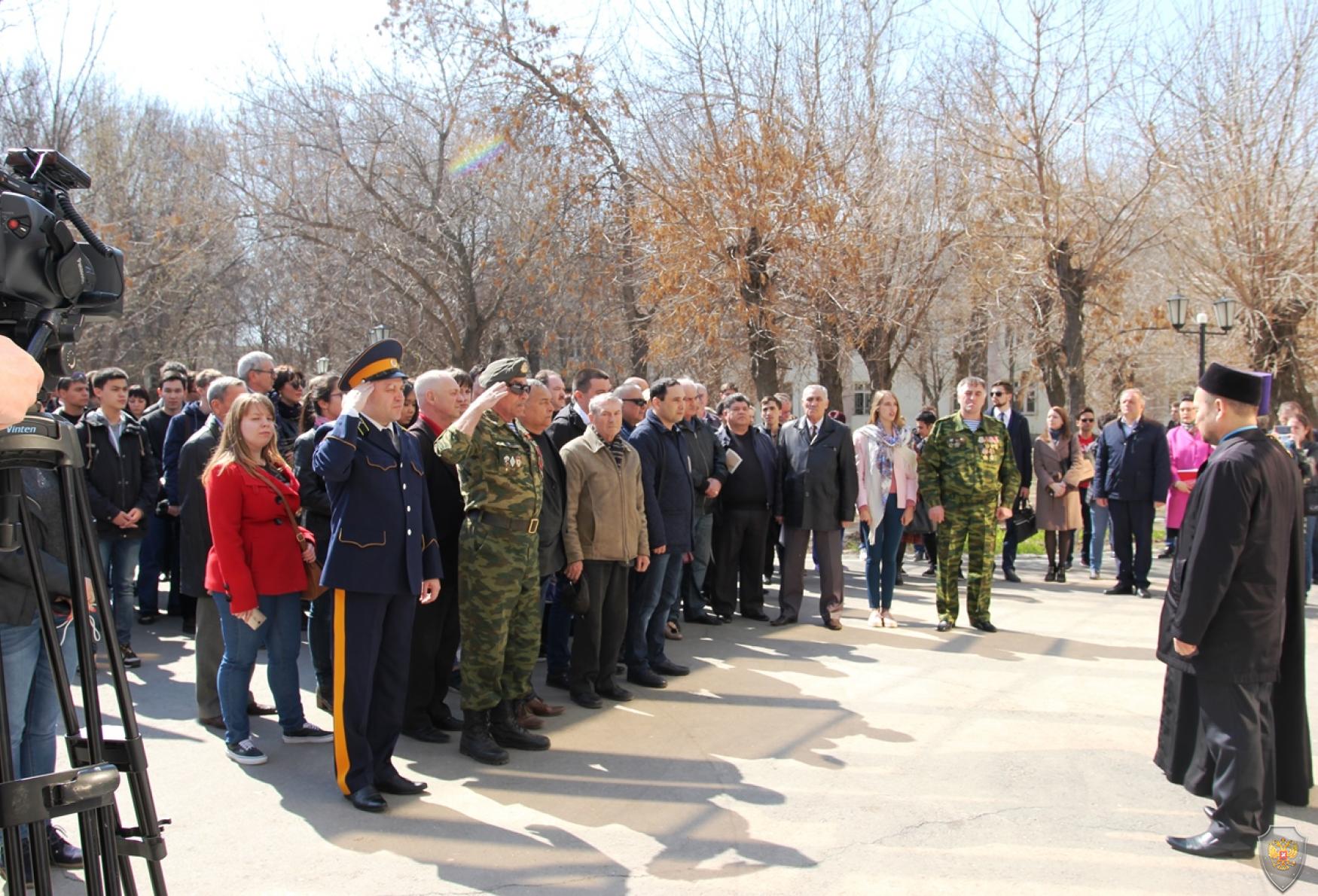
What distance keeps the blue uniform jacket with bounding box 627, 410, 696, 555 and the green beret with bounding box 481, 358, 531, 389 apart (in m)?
1.88

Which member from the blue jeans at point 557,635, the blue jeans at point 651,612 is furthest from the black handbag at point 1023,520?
the blue jeans at point 557,635

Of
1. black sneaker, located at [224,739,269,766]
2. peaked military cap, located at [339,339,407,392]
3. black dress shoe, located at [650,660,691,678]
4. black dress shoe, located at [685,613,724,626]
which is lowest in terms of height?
black sneaker, located at [224,739,269,766]

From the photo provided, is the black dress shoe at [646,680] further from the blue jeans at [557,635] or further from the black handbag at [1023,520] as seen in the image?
the black handbag at [1023,520]

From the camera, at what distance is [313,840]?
4109 millimetres

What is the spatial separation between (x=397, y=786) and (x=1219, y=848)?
3571mm

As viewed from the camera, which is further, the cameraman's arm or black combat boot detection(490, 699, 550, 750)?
black combat boot detection(490, 699, 550, 750)

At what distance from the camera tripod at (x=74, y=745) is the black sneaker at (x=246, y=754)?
309 cm

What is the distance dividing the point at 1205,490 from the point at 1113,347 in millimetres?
27353

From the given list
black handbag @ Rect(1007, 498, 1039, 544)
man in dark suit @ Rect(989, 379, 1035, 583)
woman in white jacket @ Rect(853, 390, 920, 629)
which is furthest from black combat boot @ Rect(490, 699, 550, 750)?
black handbag @ Rect(1007, 498, 1039, 544)

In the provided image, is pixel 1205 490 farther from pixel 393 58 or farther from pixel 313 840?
pixel 393 58

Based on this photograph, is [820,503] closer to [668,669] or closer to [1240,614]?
[668,669]

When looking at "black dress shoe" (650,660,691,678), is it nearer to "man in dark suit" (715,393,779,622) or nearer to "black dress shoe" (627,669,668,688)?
"black dress shoe" (627,669,668,688)

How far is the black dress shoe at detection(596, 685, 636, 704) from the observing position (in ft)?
20.3

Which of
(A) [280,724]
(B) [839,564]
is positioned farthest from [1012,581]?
(A) [280,724]
